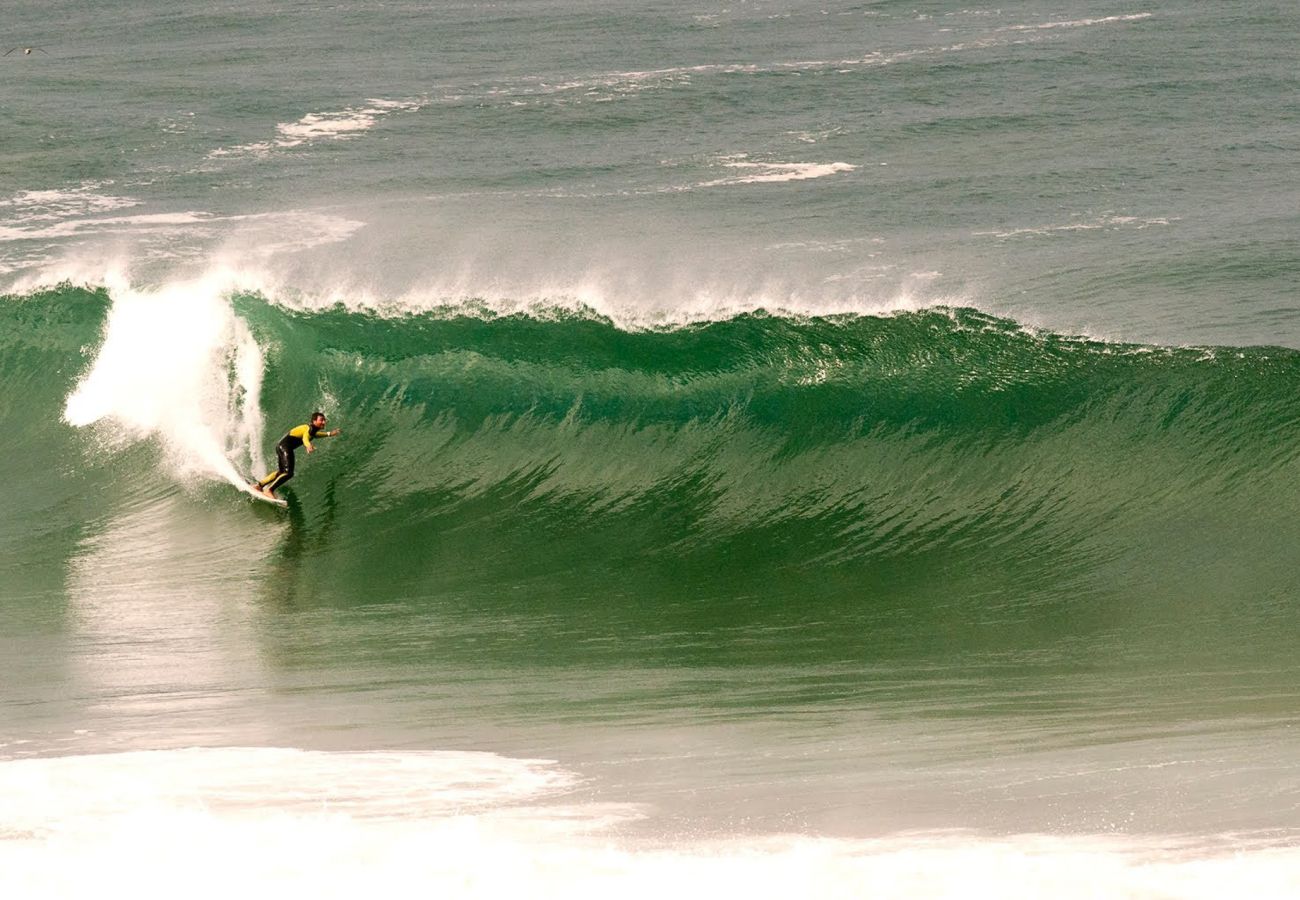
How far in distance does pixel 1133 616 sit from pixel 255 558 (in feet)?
26.5

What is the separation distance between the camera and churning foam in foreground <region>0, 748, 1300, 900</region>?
10039 millimetres

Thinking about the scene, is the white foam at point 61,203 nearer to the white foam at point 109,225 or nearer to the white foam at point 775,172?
the white foam at point 109,225

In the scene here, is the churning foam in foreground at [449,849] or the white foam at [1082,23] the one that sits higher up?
the white foam at [1082,23]

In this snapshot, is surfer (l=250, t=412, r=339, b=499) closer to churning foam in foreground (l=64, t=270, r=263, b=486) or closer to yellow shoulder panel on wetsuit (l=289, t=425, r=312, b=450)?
yellow shoulder panel on wetsuit (l=289, t=425, r=312, b=450)

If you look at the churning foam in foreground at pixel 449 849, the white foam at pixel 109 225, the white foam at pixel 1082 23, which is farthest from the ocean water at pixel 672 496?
the white foam at pixel 1082 23

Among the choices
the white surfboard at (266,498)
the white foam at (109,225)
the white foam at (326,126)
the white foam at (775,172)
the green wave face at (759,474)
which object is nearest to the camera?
the green wave face at (759,474)

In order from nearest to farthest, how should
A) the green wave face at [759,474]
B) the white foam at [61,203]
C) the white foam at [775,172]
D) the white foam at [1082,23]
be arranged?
the green wave face at [759,474] → the white foam at [775,172] → the white foam at [61,203] → the white foam at [1082,23]

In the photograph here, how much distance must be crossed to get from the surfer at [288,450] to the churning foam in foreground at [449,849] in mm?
4507

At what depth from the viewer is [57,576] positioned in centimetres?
1466

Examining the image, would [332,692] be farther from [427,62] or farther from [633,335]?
[427,62]

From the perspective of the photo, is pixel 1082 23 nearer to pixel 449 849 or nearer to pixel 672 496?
pixel 672 496

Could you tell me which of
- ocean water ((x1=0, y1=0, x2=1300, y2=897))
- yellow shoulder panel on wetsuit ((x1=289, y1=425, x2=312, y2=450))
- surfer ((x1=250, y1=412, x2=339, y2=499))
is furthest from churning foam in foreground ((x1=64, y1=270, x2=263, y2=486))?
yellow shoulder panel on wetsuit ((x1=289, y1=425, x2=312, y2=450))

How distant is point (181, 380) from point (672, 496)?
5832 millimetres

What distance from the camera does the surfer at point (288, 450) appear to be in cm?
1533
